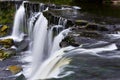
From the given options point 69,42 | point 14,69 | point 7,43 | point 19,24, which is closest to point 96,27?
point 69,42

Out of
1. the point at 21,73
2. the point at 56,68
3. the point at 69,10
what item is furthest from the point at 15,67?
the point at 69,10

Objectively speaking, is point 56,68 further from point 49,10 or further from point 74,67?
point 49,10

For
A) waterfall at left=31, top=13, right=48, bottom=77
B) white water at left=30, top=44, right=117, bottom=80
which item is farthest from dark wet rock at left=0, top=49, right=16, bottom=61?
white water at left=30, top=44, right=117, bottom=80

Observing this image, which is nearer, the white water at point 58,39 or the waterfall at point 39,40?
the white water at point 58,39

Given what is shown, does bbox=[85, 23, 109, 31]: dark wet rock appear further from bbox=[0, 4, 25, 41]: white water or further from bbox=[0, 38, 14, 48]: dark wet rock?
bbox=[0, 4, 25, 41]: white water

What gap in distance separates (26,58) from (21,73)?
247 cm

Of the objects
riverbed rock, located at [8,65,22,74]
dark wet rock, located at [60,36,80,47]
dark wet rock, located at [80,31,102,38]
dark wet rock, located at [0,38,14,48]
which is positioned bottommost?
riverbed rock, located at [8,65,22,74]

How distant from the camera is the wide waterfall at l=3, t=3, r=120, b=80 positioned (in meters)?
14.4

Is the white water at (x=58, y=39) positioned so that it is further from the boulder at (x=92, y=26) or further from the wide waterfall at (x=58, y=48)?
the boulder at (x=92, y=26)

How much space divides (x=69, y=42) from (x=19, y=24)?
767cm

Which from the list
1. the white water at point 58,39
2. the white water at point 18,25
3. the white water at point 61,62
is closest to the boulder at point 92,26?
the white water at point 58,39

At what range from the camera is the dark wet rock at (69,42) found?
651 inches

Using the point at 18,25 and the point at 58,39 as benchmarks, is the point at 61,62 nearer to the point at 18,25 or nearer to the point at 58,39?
the point at 58,39

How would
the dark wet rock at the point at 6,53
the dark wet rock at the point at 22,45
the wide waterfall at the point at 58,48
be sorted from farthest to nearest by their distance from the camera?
1. the dark wet rock at the point at 22,45
2. the dark wet rock at the point at 6,53
3. the wide waterfall at the point at 58,48
